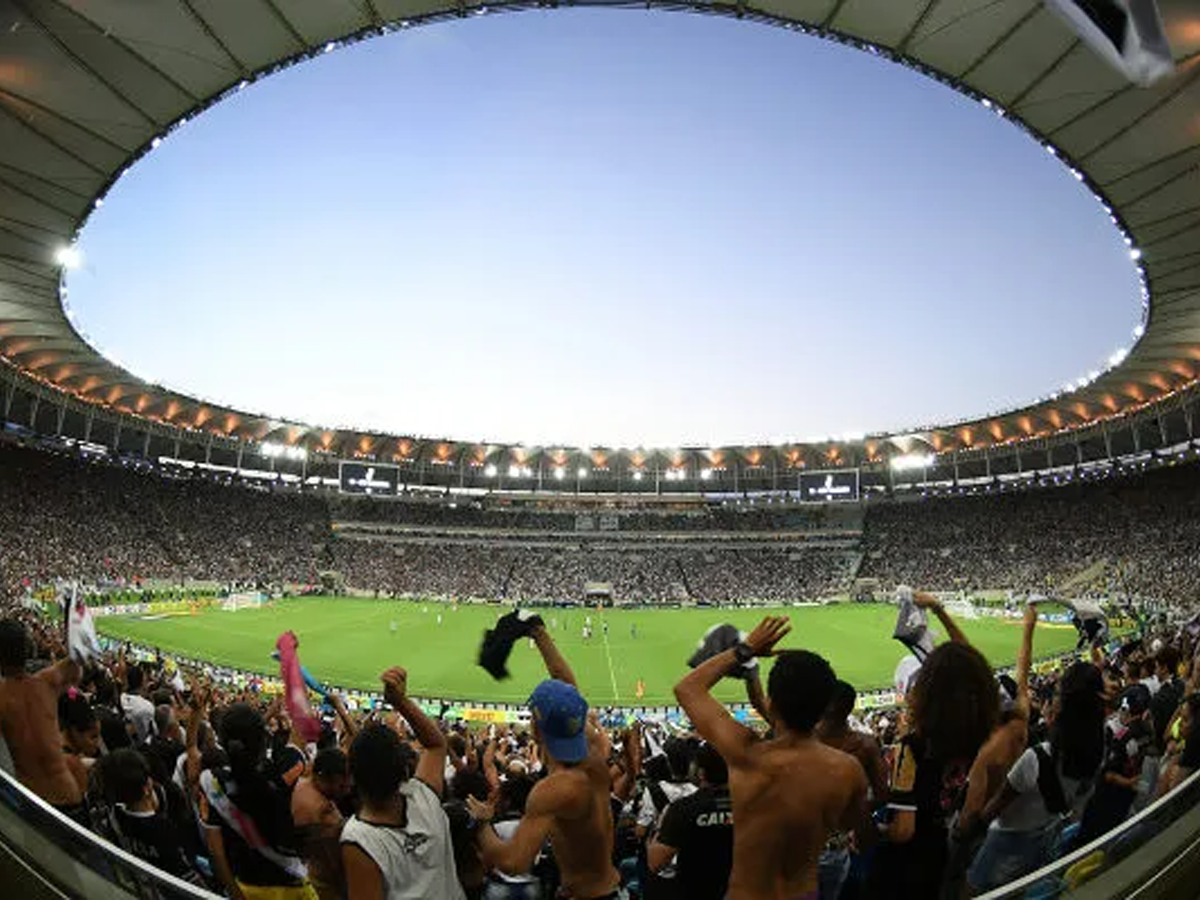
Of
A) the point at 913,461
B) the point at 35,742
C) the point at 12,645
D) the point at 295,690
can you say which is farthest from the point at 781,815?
the point at 913,461

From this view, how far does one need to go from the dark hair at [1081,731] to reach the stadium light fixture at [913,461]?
67205 millimetres

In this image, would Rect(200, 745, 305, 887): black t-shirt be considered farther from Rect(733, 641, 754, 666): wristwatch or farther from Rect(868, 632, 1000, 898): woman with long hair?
Rect(868, 632, 1000, 898): woman with long hair

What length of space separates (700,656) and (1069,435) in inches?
2360

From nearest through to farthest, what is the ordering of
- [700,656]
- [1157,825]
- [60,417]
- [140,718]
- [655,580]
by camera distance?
[1157,825] < [700,656] < [140,718] < [60,417] < [655,580]

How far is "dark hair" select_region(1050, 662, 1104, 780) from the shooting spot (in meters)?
4.60

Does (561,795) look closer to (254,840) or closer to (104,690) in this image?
(254,840)

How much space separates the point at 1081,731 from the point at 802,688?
8.79 ft

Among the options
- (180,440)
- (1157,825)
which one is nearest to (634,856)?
(1157,825)

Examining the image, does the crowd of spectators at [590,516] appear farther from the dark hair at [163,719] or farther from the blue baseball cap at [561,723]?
the blue baseball cap at [561,723]

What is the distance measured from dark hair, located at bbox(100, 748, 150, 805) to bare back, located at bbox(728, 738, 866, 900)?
10.9ft

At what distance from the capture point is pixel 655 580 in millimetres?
67000

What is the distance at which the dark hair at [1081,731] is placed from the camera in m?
4.60

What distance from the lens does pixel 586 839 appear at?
338 centimetres

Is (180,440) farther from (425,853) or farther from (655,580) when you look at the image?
(425,853)
